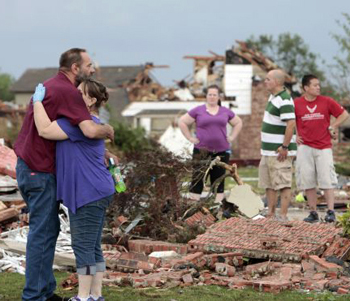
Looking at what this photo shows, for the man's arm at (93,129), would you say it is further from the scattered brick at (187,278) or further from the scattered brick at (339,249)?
the scattered brick at (339,249)

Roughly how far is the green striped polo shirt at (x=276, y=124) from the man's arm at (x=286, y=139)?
87mm

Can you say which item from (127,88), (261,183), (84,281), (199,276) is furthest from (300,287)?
(127,88)

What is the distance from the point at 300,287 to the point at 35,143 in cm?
270

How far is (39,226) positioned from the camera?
6.45 meters

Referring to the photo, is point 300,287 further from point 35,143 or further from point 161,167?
point 161,167

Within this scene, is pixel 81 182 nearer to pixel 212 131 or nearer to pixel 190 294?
pixel 190 294

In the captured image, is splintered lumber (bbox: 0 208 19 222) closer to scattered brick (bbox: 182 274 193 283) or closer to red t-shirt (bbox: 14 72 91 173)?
scattered brick (bbox: 182 274 193 283)

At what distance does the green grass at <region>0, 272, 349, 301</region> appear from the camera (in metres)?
6.97

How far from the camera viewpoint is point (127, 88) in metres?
65.2

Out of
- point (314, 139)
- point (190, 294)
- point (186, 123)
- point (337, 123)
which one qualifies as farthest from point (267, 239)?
point (186, 123)

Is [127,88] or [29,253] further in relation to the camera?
[127,88]

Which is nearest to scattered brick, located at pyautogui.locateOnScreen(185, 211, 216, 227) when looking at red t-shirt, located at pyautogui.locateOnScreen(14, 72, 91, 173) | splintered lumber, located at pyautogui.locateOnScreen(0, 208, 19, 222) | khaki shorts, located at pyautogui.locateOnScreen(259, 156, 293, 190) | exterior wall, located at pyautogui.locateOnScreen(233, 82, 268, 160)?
khaki shorts, located at pyautogui.locateOnScreen(259, 156, 293, 190)

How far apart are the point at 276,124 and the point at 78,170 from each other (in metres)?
5.84

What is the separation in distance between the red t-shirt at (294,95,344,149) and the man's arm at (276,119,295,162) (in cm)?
74
